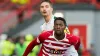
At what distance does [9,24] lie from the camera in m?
23.3

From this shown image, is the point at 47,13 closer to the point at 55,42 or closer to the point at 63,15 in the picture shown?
the point at 55,42

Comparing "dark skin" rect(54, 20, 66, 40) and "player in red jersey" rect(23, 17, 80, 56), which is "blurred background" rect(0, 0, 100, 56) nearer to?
"player in red jersey" rect(23, 17, 80, 56)

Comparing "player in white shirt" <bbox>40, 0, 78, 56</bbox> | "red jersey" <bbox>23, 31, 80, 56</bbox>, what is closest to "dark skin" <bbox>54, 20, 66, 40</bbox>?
"red jersey" <bbox>23, 31, 80, 56</bbox>

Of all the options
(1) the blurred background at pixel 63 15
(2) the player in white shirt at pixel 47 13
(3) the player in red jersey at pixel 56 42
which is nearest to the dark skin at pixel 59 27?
(3) the player in red jersey at pixel 56 42

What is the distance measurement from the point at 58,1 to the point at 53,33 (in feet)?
48.9

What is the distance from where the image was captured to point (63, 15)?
23312 millimetres

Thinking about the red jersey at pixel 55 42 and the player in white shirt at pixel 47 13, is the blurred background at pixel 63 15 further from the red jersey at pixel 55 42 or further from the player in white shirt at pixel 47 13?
the red jersey at pixel 55 42

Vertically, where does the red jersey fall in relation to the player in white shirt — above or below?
below

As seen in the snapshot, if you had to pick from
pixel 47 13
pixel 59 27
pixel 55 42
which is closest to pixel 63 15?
pixel 47 13

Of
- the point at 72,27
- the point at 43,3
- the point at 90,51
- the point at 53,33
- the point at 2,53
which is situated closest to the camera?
the point at 53,33

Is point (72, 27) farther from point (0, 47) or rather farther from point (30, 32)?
point (0, 47)

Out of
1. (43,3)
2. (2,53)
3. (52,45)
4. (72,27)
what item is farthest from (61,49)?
(72,27)

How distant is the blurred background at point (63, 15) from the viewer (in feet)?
74.5

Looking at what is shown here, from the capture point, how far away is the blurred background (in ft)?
74.5
